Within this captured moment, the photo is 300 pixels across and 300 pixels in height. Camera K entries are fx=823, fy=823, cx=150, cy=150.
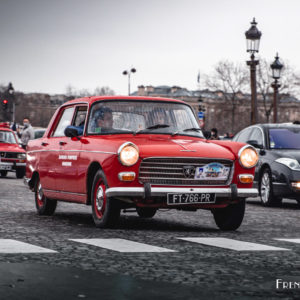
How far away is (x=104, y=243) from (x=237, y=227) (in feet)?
8.30

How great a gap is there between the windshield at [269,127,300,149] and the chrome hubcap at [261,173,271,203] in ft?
2.06

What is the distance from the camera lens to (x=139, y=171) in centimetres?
914

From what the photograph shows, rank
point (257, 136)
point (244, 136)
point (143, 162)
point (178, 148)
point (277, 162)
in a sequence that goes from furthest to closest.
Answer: point (244, 136), point (257, 136), point (277, 162), point (178, 148), point (143, 162)

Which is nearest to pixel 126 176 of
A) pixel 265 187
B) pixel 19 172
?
pixel 265 187

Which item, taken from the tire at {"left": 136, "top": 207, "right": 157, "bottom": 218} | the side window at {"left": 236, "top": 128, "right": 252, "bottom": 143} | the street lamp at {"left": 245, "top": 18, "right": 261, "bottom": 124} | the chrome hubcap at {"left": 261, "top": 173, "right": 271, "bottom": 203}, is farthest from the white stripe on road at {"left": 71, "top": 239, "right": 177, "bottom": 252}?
the street lamp at {"left": 245, "top": 18, "right": 261, "bottom": 124}

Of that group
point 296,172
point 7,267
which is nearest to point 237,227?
point 7,267

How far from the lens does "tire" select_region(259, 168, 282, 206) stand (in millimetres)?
15327

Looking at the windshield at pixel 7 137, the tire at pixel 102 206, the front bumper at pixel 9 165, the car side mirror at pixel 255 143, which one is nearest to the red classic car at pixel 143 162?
the tire at pixel 102 206

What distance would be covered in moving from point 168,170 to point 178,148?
292 millimetres

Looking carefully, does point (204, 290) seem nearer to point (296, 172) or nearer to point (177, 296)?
point (177, 296)

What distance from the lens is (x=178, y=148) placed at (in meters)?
9.35

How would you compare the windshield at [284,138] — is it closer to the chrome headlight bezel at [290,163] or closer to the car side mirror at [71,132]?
the chrome headlight bezel at [290,163]

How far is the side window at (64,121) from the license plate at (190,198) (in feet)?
8.27

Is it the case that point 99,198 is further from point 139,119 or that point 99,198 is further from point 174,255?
point 174,255
